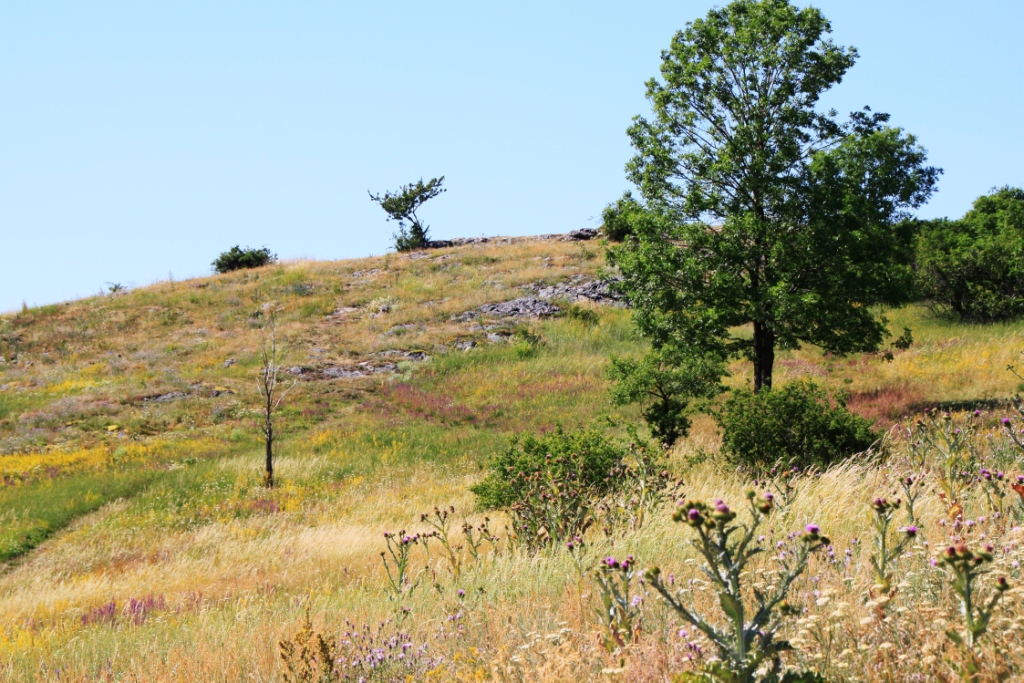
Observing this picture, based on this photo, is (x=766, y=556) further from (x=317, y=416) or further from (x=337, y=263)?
(x=337, y=263)

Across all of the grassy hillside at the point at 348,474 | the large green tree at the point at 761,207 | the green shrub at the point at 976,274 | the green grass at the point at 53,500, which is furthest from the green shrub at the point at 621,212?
the green shrub at the point at 976,274

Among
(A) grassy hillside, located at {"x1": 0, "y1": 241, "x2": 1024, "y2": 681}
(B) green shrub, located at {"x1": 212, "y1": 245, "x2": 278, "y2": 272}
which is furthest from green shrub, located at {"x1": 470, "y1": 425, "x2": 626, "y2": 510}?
(B) green shrub, located at {"x1": 212, "y1": 245, "x2": 278, "y2": 272}

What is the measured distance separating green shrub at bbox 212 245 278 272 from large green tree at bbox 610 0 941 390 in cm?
4923

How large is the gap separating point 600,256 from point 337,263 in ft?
63.1

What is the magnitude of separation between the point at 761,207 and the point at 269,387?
1435 cm

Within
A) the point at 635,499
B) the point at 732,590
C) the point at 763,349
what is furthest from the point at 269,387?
the point at 732,590

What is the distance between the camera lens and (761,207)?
71.8 feet

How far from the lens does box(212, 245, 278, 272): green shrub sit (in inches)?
Result: 2594

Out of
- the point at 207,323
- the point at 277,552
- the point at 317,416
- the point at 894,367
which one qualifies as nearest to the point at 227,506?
the point at 277,552

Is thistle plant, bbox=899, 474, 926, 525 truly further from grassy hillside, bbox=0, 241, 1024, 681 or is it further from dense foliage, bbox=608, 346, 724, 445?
dense foliage, bbox=608, 346, 724, 445

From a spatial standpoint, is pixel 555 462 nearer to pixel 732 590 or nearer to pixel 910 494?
pixel 910 494

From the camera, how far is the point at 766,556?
19.4 feet

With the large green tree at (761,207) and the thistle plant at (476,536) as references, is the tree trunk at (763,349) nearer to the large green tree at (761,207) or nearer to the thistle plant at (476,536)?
the large green tree at (761,207)

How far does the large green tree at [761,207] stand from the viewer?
20.9m
